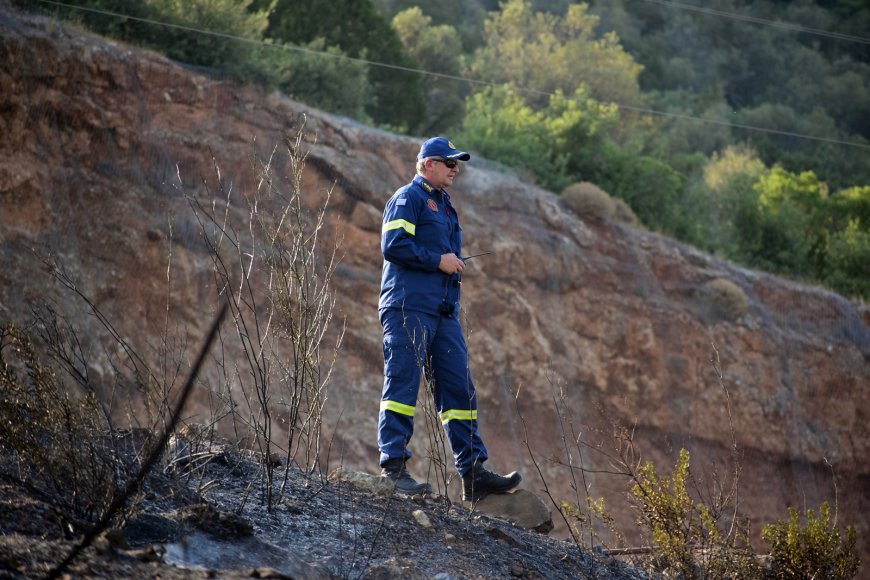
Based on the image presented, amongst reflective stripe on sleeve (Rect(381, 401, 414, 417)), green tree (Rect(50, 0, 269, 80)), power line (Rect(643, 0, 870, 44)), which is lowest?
reflective stripe on sleeve (Rect(381, 401, 414, 417))

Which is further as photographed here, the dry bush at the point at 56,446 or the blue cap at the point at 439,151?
the blue cap at the point at 439,151

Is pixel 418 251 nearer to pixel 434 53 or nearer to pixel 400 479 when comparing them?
pixel 400 479

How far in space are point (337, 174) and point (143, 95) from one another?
272cm

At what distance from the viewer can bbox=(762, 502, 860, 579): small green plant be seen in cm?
486

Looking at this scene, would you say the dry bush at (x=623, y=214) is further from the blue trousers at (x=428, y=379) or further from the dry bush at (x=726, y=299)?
the blue trousers at (x=428, y=379)

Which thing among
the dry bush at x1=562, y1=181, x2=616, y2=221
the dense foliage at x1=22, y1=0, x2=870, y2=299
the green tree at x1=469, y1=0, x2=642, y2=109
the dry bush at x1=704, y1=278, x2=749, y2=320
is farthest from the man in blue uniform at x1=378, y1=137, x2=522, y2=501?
the green tree at x1=469, y1=0, x2=642, y2=109

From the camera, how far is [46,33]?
1375 centimetres

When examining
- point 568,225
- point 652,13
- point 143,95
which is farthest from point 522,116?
point 652,13

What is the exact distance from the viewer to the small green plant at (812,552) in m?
4.86

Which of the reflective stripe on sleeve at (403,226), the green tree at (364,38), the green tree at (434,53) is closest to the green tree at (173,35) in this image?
the green tree at (364,38)

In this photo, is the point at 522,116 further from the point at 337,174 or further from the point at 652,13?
the point at 652,13

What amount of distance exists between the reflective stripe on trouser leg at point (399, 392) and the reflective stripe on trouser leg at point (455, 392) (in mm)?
155

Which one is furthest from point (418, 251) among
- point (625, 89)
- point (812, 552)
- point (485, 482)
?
point (625, 89)

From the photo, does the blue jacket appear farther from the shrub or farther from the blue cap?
the shrub
